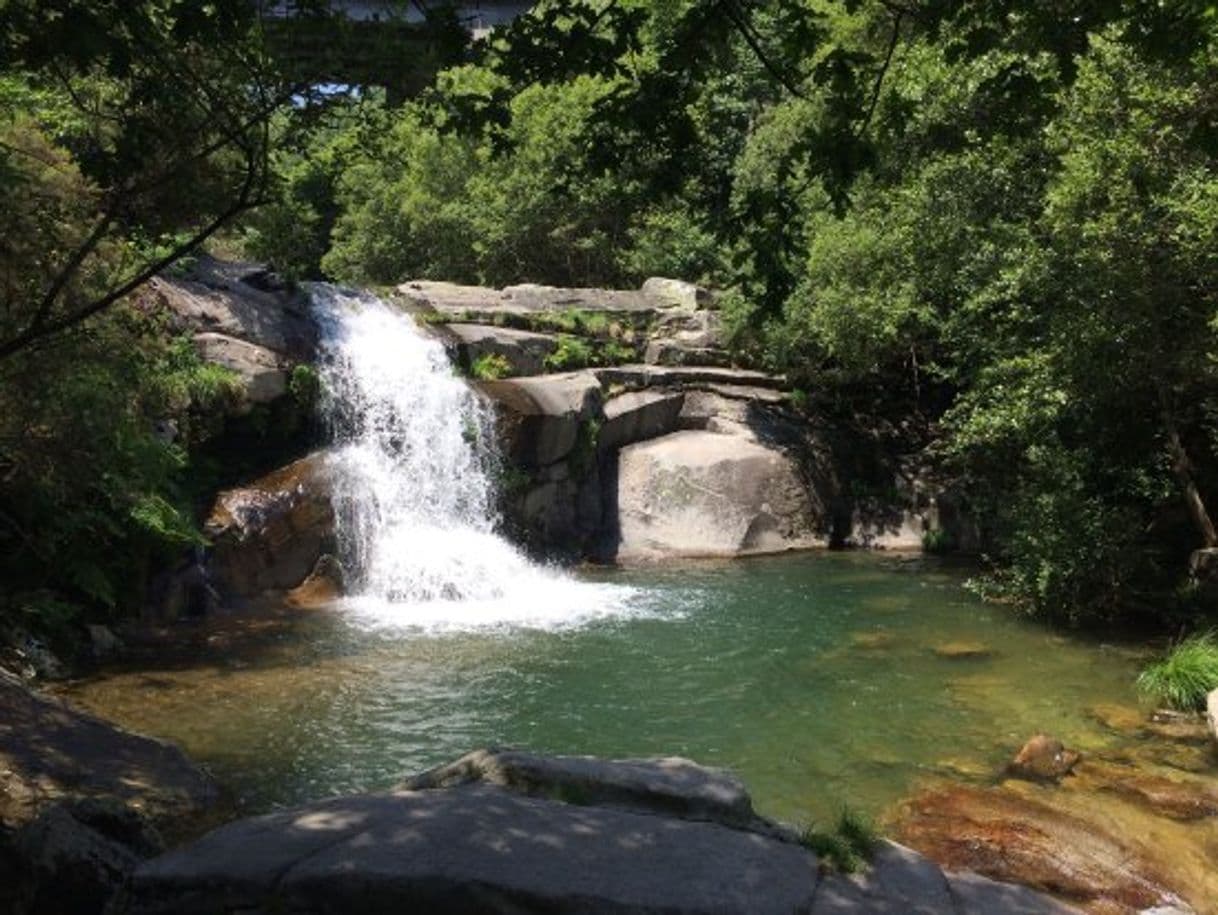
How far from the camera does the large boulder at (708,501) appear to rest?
19.4 meters

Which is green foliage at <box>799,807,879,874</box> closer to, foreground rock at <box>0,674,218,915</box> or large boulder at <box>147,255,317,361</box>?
foreground rock at <box>0,674,218,915</box>

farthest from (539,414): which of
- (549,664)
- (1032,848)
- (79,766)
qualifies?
(1032,848)

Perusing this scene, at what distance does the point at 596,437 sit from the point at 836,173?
15273 millimetres

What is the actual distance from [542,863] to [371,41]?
3.32 m

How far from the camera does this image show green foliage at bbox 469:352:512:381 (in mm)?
19750

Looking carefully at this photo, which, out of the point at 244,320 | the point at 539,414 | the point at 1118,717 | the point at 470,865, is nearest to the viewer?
the point at 470,865

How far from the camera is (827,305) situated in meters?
18.6

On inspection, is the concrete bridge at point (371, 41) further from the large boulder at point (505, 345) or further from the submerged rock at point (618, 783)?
the large boulder at point (505, 345)

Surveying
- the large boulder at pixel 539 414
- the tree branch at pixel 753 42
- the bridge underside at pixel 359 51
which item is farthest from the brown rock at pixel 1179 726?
the large boulder at pixel 539 414

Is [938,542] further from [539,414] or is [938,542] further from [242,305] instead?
[242,305]

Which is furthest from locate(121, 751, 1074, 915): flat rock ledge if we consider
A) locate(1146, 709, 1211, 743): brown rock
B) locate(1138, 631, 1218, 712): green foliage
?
locate(1138, 631, 1218, 712): green foliage

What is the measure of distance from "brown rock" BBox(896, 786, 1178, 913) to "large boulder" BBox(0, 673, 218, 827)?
4611 mm

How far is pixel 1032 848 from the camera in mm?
6918

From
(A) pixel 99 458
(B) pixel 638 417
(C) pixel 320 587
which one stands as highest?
(B) pixel 638 417
